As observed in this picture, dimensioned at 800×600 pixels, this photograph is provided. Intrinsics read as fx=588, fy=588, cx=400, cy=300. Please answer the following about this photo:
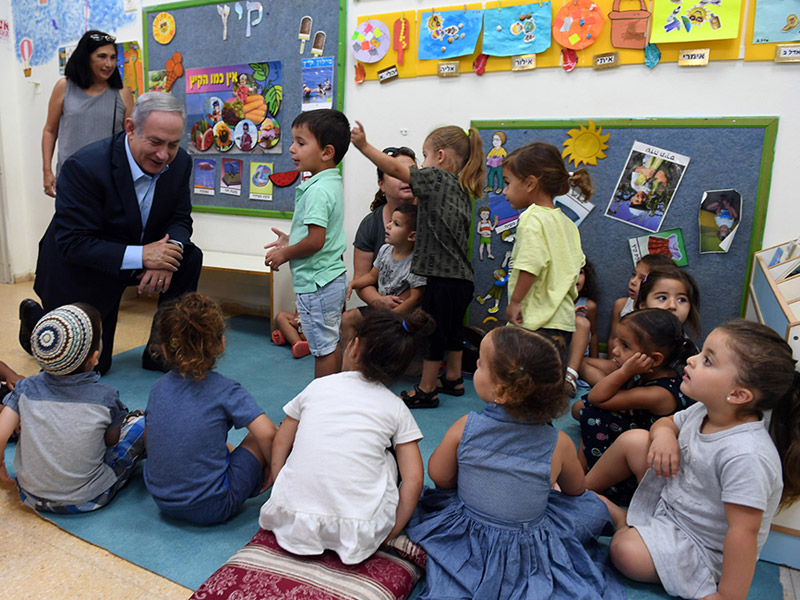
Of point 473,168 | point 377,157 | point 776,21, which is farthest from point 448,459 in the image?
point 776,21

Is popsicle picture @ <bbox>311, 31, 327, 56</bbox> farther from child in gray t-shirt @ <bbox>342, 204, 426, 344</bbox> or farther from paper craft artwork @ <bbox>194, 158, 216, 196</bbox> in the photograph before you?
child in gray t-shirt @ <bbox>342, 204, 426, 344</bbox>

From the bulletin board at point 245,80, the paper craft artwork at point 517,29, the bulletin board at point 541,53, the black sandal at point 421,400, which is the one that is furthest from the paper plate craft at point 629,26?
the black sandal at point 421,400

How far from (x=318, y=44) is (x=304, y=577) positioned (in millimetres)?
2938

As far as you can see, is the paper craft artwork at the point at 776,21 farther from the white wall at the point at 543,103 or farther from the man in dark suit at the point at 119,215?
the man in dark suit at the point at 119,215

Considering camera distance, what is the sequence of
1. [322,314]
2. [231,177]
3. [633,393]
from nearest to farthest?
[633,393]
[322,314]
[231,177]

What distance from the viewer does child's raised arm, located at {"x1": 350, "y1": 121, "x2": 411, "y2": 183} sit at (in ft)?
6.93

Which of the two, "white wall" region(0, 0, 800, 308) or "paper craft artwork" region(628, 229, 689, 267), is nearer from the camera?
"white wall" region(0, 0, 800, 308)

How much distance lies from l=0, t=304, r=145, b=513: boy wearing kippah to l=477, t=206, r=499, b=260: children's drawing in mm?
1986

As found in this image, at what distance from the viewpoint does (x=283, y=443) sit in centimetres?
152

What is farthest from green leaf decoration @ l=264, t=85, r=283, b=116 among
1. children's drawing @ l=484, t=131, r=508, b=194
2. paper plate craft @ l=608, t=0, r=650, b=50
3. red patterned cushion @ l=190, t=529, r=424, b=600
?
red patterned cushion @ l=190, t=529, r=424, b=600

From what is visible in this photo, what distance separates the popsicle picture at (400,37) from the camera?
10.1 feet

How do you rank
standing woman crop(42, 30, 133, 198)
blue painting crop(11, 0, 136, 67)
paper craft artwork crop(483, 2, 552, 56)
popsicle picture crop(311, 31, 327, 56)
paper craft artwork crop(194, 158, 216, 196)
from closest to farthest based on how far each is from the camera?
paper craft artwork crop(483, 2, 552, 56) → standing woman crop(42, 30, 133, 198) → popsicle picture crop(311, 31, 327, 56) → paper craft artwork crop(194, 158, 216, 196) → blue painting crop(11, 0, 136, 67)

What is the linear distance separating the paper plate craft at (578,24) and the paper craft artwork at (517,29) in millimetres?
55

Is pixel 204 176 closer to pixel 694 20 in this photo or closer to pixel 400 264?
pixel 400 264
